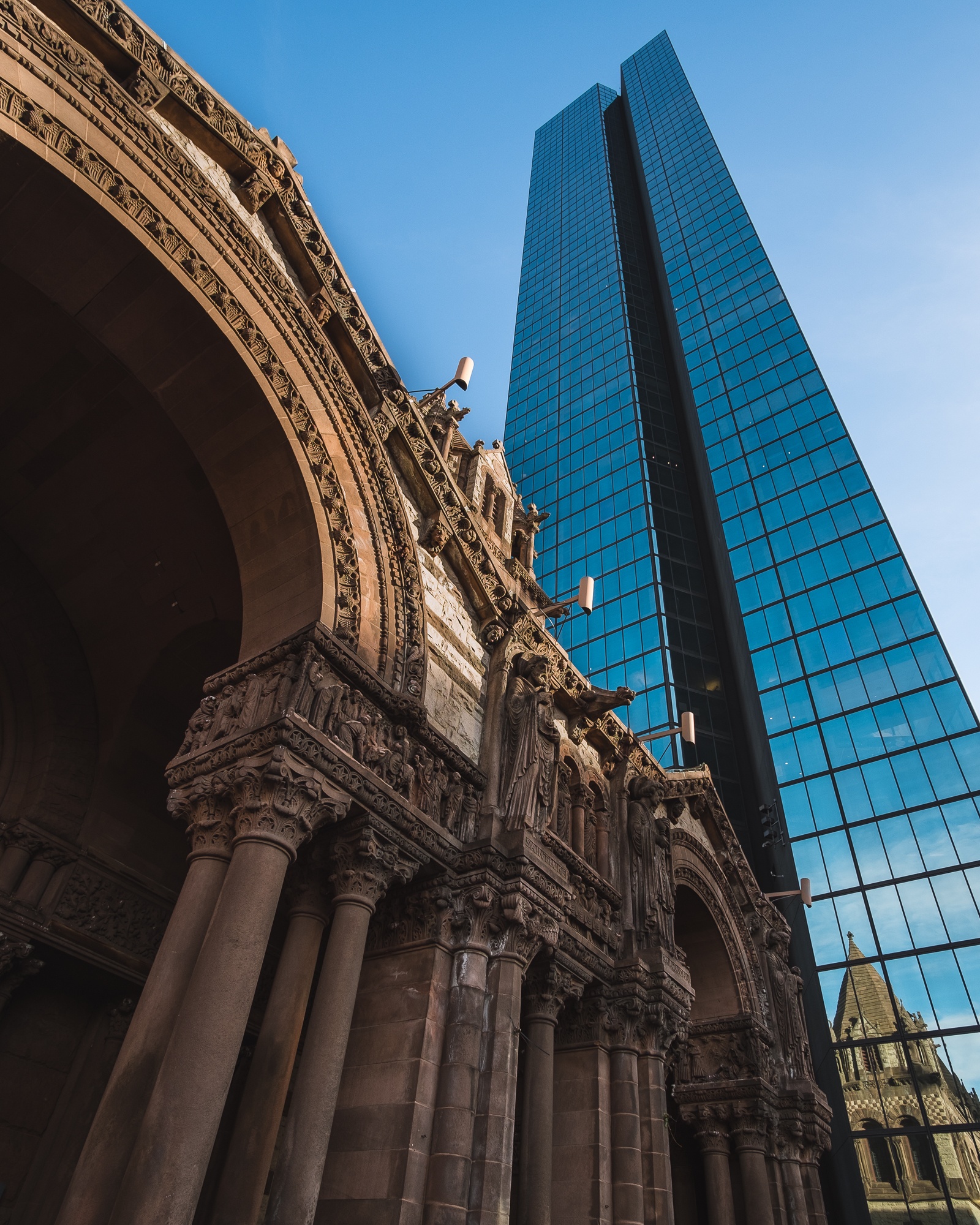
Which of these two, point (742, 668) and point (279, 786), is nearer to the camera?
point (279, 786)

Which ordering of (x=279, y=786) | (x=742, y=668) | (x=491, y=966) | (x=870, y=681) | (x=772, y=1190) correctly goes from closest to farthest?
1. (x=279, y=786)
2. (x=491, y=966)
3. (x=772, y=1190)
4. (x=870, y=681)
5. (x=742, y=668)

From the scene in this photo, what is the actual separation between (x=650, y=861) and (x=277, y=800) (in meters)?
8.51

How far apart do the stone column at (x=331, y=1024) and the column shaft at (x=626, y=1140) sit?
15.9 ft

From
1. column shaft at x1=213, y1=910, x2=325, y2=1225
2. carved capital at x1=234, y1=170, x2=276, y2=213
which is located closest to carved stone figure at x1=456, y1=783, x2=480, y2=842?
column shaft at x1=213, y1=910, x2=325, y2=1225

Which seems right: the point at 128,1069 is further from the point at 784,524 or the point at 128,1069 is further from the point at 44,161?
the point at 784,524

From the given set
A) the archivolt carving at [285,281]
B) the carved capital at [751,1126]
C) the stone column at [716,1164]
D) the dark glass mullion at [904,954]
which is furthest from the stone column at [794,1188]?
the archivolt carving at [285,281]

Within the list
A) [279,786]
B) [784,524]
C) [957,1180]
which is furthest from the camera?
[784,524]

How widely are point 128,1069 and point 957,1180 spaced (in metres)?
25.5

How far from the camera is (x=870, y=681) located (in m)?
32.1

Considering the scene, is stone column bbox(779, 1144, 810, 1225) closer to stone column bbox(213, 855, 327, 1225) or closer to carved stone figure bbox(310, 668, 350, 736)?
stone column bbox(213, 855, 327, 1225)

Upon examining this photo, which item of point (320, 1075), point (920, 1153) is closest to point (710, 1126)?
point (920, 1153)

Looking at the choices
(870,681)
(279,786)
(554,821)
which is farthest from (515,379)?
(279,786)

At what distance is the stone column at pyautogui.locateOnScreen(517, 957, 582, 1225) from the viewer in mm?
9055

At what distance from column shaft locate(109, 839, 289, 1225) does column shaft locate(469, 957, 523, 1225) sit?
303 centimetres
